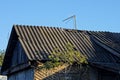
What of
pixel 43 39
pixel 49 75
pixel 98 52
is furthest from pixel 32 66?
pixel 98 52

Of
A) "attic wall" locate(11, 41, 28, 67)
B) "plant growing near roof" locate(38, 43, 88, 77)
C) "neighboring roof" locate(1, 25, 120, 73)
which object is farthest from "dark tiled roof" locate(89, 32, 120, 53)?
"attic wall" locate(11, 41, 28, 67)

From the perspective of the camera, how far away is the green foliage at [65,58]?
22.8 metres

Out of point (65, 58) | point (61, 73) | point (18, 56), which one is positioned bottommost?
point (61, 73)

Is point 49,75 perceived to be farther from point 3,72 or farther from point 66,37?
point 3,72

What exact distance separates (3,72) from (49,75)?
6974mm

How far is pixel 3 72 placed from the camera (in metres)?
29.4

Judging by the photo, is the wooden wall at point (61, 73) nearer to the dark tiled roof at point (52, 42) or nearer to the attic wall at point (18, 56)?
the dark tiled roof at point (52, 42)

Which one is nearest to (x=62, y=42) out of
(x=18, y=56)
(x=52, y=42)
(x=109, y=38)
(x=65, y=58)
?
(x=52, y=42)

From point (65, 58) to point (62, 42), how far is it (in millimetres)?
2423

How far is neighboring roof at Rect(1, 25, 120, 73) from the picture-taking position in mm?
24050

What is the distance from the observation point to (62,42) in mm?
25516

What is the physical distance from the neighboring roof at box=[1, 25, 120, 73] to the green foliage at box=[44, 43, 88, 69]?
1.38 feet

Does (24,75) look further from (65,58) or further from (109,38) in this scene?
(109,38)

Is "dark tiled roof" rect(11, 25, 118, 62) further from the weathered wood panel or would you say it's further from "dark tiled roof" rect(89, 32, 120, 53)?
the weathered wood panel
